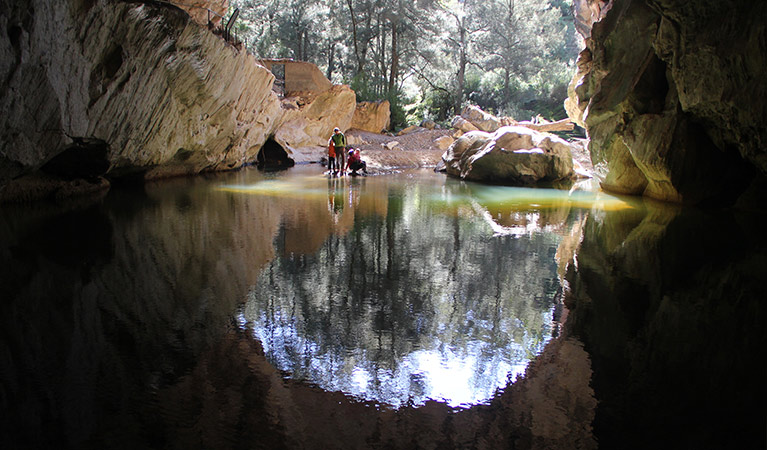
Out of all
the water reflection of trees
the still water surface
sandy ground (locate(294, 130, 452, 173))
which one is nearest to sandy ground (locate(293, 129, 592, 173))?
sandy ground (locate(294, 130, 452, 173))

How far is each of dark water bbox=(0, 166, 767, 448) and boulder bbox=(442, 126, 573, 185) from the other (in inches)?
366

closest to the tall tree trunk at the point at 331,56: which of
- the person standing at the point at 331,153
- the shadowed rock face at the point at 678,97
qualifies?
the person standing at the point at 331,153

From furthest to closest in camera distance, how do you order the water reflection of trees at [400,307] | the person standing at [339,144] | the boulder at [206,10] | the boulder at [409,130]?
the boulder at [409,130]
the person standing at [339,144]
the boulder at [206,10]
the water reflection of trees at [400,307]

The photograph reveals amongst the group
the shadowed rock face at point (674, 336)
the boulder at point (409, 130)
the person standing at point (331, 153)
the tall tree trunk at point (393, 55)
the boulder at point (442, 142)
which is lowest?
the shadowed rock face at point (674, 336)

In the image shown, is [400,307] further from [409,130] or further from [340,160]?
[409,130]

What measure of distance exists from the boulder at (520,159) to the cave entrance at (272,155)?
9.68 m

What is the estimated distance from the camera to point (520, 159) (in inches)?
669

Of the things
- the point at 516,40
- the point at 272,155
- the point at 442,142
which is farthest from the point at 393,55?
the point at 272,155

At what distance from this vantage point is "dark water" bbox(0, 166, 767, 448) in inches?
108

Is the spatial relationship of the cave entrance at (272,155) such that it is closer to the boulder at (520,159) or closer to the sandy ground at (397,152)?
the sandy ground at (397,152)

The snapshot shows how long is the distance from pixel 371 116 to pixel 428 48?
821 centimetres

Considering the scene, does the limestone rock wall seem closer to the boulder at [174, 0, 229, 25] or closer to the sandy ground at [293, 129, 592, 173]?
the boulder at [174, 0, 229, 25]

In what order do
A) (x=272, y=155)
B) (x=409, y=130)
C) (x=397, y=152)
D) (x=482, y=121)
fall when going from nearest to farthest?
(x=272, y=155) < (x=397, y=152) < (x=482, y=121) < (x=409, y=130)

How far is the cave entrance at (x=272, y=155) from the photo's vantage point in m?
24.4
